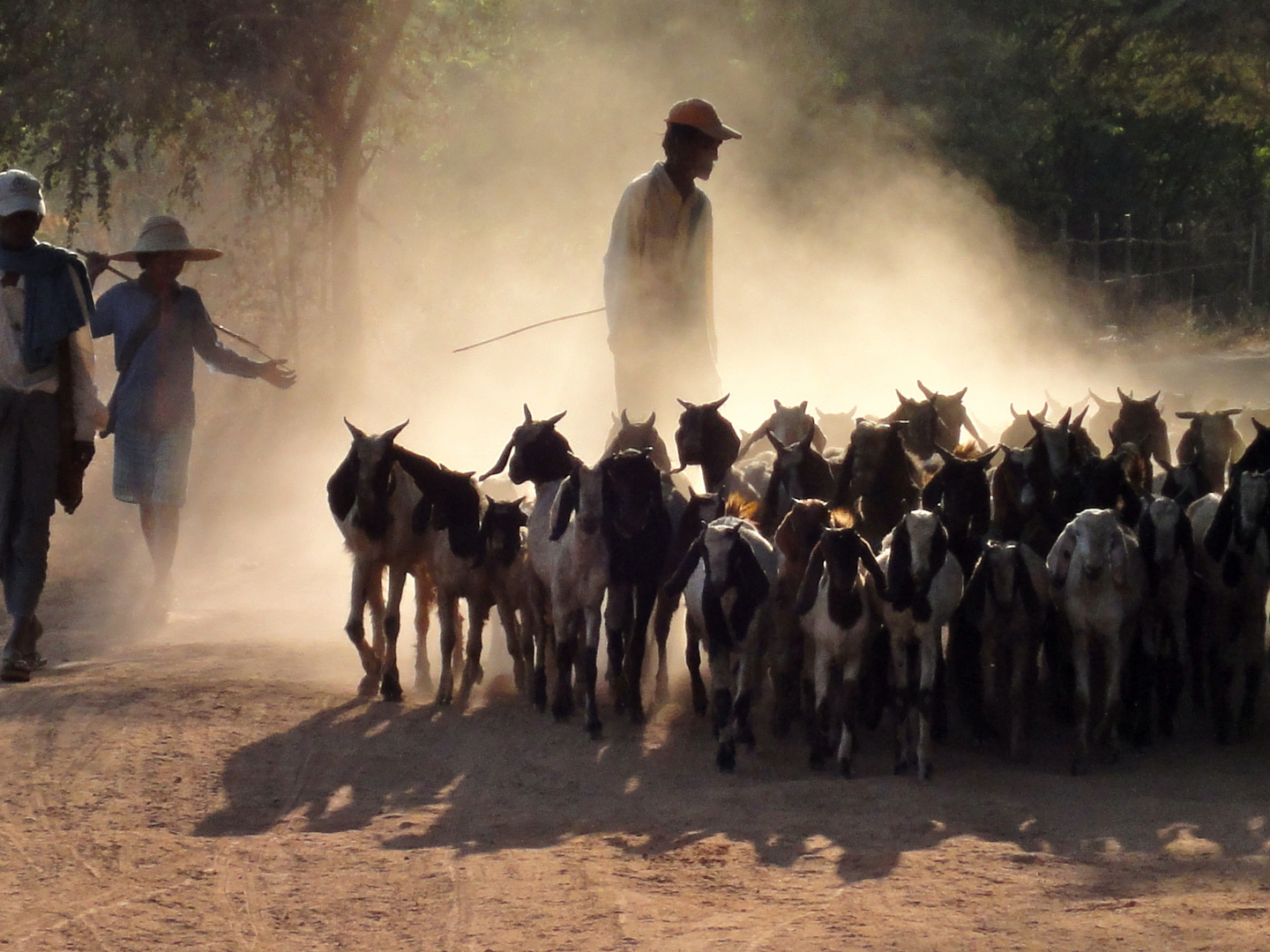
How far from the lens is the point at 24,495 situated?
873 centimetres

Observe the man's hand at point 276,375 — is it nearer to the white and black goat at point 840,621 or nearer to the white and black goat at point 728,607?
the white and black goat at point 728,607

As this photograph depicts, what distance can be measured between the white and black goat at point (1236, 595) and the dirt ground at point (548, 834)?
0.83 feet

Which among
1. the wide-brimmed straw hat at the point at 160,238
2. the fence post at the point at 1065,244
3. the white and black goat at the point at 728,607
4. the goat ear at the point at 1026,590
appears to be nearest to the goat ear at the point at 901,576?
the white and black goat at the point at 728,607

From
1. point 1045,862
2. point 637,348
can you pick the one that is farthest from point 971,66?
point 1045,862

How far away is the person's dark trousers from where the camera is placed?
8703 millimetres

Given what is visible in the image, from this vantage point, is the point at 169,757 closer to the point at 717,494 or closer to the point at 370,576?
the point at 370,576

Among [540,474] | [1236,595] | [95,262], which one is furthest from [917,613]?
[95,262]

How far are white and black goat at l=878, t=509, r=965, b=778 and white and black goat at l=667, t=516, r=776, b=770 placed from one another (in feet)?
1.94

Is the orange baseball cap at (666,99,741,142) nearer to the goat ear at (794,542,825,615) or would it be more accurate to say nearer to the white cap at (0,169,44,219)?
the goat ear at (794,542,825,615)

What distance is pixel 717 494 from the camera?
8.93 meters

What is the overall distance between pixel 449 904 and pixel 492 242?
2242 centimetres

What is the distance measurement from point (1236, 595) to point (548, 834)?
362 centimetres

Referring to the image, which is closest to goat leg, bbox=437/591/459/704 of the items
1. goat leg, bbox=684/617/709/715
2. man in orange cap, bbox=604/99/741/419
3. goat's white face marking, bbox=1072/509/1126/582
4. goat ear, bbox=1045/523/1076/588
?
goat leg, bbox=684/617/709/715

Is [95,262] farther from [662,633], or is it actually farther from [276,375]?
[662,633]
